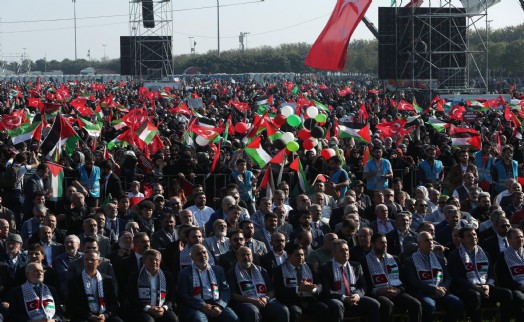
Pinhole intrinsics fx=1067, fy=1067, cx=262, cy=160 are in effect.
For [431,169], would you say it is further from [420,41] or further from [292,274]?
[420,41]

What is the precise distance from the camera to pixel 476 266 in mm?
11180

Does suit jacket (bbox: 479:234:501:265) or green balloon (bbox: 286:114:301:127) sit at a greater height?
green balloon (bbox: 286:114:301:127)

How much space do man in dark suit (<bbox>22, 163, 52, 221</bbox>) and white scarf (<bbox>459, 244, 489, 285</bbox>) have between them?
233 inches

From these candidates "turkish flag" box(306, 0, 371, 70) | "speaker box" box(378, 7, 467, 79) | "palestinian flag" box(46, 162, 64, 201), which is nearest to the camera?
"palestinian flag" box(46, 162, 64, 201)

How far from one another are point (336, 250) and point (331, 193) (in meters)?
4.58

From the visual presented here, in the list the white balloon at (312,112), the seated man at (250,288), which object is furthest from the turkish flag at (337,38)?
the seated man at (250,288)

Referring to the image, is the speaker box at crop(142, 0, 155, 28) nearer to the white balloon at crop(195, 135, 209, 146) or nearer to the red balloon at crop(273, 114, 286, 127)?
the red balloon at crop(273, 114, 286, 127)

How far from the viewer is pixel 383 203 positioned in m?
13.5

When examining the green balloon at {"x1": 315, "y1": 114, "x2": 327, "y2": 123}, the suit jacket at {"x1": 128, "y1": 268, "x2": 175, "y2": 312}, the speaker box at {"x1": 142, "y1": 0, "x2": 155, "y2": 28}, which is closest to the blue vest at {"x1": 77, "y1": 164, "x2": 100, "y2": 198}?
the suit jacket at {"x1": 128, "y1": 268, "x2": 175, "y2": 312}

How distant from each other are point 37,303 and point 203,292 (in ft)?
5.23

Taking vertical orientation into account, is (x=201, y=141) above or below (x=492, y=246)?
above

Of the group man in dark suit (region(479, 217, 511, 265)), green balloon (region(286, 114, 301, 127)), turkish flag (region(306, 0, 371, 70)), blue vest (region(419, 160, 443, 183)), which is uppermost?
turkish flag (region(306, 0, 371, 70))

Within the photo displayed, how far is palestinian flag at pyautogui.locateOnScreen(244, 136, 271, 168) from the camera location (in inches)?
672

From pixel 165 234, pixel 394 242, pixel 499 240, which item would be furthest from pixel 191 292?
pixel 499 240
